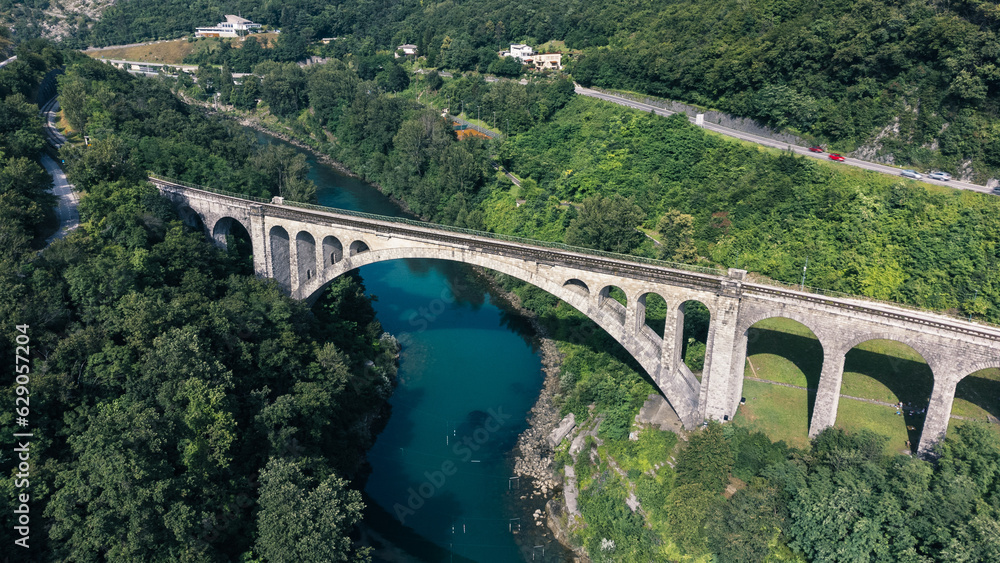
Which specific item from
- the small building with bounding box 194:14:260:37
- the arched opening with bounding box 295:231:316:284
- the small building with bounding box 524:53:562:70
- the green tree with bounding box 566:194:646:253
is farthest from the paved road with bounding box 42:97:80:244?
the small building with bounding box 194:14:260:37

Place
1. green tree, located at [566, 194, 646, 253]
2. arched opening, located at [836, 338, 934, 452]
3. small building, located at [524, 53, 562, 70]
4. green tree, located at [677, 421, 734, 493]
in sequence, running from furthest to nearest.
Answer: small building, located at [524, 53, 562, 70]
green tree, located at [566, 194, 646, 253]
arched opening, located at [836, 338, 934, 452]
green tree, located at [677, 421, 734, 493]

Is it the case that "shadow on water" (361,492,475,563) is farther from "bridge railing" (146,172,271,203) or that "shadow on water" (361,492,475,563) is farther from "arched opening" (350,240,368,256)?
"bridge railing" (146,172,271,203)

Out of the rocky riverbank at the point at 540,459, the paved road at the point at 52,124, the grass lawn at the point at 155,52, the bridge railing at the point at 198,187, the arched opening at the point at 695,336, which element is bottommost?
the rocky riverbank at the point at 540,459

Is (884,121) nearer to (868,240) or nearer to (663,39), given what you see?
(868,240)

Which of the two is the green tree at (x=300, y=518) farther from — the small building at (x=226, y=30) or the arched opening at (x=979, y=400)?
the small building at (x=226, y=30)

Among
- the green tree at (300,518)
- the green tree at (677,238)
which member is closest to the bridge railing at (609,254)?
the green tree at (677,238)

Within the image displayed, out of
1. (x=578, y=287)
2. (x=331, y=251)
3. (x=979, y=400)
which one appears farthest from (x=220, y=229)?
(x=979, y=400)

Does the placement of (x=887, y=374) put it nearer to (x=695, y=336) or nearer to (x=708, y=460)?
(x=695, y=336)
